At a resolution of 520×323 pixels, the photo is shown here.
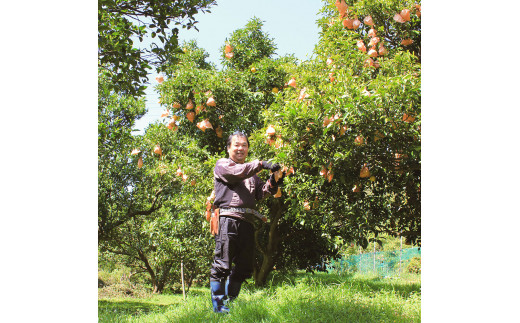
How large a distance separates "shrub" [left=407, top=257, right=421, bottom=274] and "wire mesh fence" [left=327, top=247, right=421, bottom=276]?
5 centimetres

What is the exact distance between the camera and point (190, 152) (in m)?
4.55

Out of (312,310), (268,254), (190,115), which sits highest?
(190,115)

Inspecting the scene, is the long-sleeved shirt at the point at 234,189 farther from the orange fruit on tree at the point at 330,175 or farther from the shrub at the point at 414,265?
the shrub at the point at 414,265

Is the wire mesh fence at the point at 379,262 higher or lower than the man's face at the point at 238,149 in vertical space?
lower

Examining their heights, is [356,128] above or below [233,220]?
above

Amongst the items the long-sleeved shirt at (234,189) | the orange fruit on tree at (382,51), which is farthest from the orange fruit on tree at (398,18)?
the long-sleeved shirt at (234,189)

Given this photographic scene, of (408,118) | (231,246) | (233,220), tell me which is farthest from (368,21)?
(231,246)

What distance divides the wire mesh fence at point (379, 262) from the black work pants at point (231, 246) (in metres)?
2.57

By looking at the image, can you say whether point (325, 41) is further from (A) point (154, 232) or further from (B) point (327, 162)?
(A) point (154, 232)

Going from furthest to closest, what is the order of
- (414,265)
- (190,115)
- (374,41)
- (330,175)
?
(414,265)
(190,115)
(374,41)
(330,175)

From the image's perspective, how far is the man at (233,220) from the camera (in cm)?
266

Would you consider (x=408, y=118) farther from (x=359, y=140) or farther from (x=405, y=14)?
(x=405, y=14)

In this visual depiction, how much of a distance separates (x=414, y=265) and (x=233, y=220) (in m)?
3.71

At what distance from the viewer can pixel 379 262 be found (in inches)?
236
